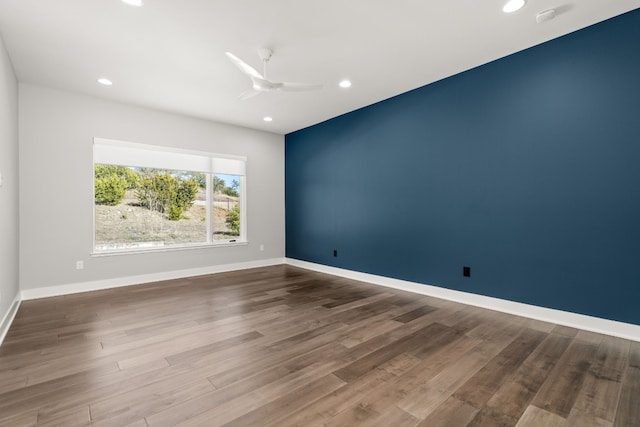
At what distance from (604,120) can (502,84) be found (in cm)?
103

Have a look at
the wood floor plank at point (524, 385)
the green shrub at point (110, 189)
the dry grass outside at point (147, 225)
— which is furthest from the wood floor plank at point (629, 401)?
the green shrub at point (110, 189)

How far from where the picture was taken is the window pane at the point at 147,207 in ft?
15.0

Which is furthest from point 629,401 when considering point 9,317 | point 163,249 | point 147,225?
point 147,225

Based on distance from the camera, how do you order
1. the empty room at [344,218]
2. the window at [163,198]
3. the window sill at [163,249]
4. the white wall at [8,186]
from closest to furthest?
the empty room at [344,218] → the white wall at [8,186] → the window sill at [163,249] → the window at [163,198]

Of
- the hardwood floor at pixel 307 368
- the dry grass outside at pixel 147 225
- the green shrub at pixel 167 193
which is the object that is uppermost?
the green shrub at pixel 167 193

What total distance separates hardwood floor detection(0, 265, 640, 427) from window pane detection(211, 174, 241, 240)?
7.57ft

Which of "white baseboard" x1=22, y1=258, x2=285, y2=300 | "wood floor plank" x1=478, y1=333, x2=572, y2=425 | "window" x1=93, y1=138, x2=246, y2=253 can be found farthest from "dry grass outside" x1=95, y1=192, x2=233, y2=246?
"wood floor plank" x1=478, y1=333, x2=572, y2=425

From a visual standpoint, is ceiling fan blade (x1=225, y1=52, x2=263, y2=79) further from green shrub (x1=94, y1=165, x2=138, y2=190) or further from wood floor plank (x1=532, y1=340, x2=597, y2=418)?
wood floor plank (x1=532, y1=340, x2=597, y2=418)

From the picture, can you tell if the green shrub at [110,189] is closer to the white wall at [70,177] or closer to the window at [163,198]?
the window at [163,198]

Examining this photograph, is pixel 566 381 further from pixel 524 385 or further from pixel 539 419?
pixel 539 419

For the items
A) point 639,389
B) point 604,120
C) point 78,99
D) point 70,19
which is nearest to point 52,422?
point 70,19

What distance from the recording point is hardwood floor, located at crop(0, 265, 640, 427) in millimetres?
1659

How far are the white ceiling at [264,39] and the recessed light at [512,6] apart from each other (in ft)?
0.23

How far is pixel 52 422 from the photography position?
1578mm
